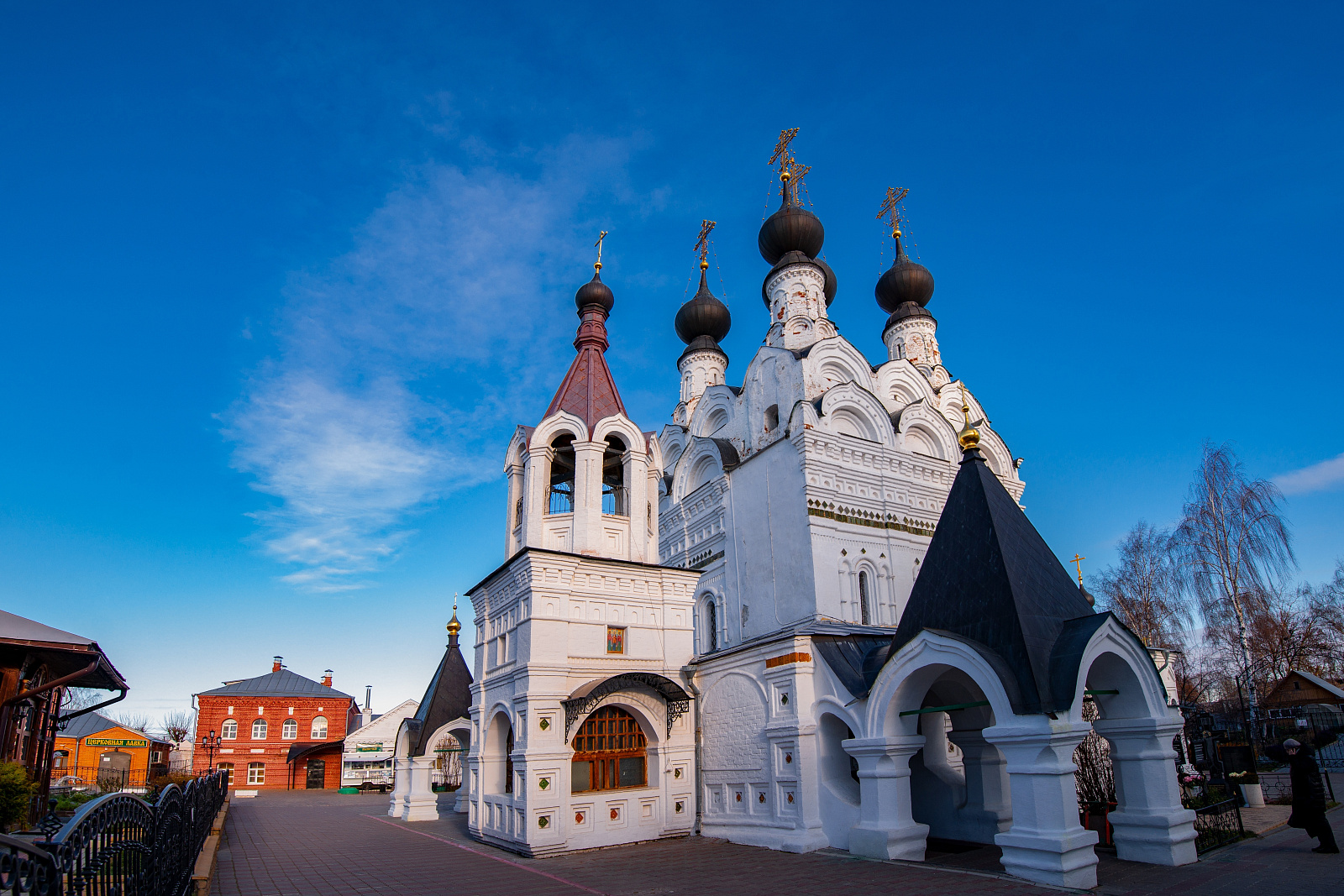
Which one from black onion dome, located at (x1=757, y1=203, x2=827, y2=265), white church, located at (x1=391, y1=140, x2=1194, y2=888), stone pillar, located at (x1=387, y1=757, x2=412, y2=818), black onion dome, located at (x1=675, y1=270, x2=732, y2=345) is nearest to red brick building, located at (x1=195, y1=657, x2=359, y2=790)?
stone pillar, located at (x1=387, y1=757, x2=412, y2=818)

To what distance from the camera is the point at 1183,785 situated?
11.5m

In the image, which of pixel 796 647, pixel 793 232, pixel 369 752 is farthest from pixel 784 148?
pixel 369 752

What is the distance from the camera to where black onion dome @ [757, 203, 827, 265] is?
20062mm

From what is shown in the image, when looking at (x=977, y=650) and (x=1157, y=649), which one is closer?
(x=977, y=650)

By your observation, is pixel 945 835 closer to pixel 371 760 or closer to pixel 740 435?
pixel 740 435

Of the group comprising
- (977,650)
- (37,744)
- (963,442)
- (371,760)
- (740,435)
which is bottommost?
(371,760)

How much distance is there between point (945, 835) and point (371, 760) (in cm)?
2840

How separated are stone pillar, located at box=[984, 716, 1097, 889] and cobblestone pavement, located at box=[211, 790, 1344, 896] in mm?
206

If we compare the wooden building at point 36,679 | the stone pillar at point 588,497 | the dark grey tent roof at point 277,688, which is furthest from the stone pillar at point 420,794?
the dark grey tent roof at point 277,688

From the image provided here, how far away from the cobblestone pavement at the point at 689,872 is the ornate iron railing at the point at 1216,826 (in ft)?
0.53

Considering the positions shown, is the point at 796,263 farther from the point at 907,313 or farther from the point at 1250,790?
the point at 1250,790

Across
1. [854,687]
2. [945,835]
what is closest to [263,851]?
[854,687]

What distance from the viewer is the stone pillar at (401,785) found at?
16422 millimetres

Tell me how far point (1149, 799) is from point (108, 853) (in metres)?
9.70
